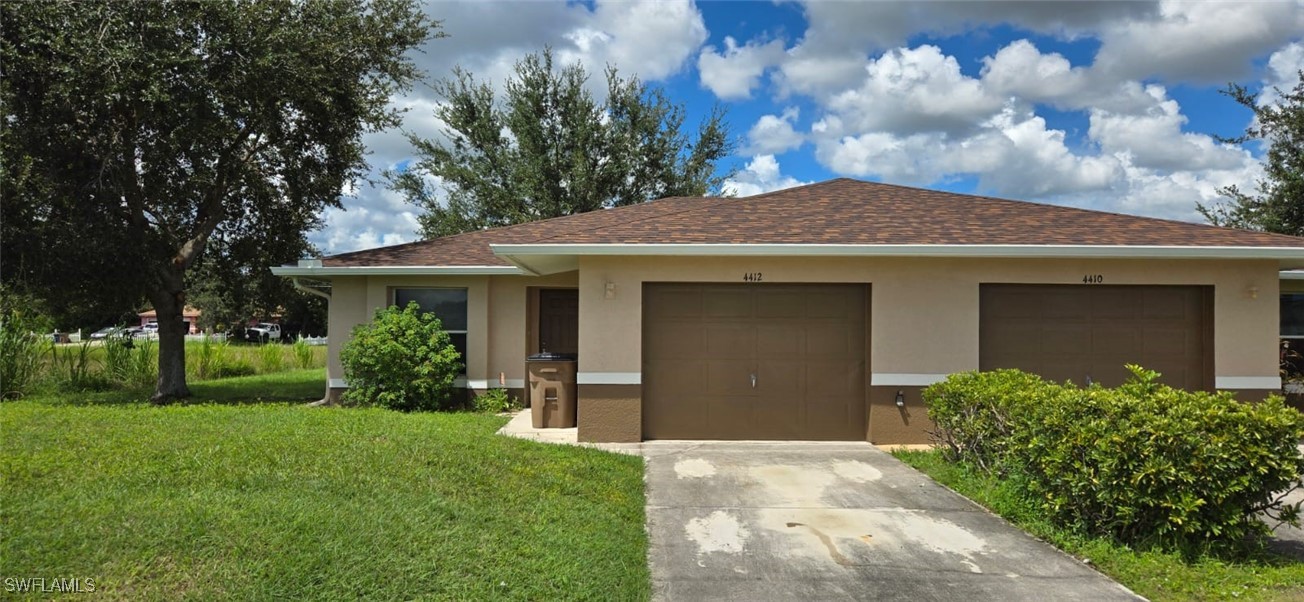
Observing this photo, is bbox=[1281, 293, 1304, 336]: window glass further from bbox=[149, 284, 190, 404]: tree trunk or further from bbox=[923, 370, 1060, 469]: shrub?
bbox=[149, 284, 190, 404]: tree trunk

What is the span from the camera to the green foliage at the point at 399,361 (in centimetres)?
1129

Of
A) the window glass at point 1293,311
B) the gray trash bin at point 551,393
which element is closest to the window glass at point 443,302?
the gray trash bin at point 551,393

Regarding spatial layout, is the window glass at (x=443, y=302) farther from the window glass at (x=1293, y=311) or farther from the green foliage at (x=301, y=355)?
the window glass at (x=1293, y=311)

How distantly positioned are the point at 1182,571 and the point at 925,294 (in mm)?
4680

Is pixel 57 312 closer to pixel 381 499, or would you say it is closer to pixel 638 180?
pixel 381 499

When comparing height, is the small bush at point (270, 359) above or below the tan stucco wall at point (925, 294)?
below

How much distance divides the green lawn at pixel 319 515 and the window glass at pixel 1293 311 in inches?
446

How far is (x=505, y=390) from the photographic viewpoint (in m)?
12.4

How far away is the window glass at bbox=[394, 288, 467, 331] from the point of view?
12438mm

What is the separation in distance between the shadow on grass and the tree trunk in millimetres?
291

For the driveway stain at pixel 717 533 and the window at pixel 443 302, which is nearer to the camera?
the driveway stain at pixel 717 533

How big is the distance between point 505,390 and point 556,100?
53.0 feet

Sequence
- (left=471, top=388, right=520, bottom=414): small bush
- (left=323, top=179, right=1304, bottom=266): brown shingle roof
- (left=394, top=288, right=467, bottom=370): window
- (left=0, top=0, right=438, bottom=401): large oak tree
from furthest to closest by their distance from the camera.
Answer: (left=394, top=288, right=467, bottom=370): window < (left=471, top=388, right=520, bottom=414): small bush < (left=0, top=0, right=438, bottom=401): large oak tree < (left=323, top=179, right=1304, bottom=266): brown shingle roof

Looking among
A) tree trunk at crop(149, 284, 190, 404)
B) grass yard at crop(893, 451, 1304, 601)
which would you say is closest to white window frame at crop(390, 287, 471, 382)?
tree trunk at crop(149, 284, 190, 404)
